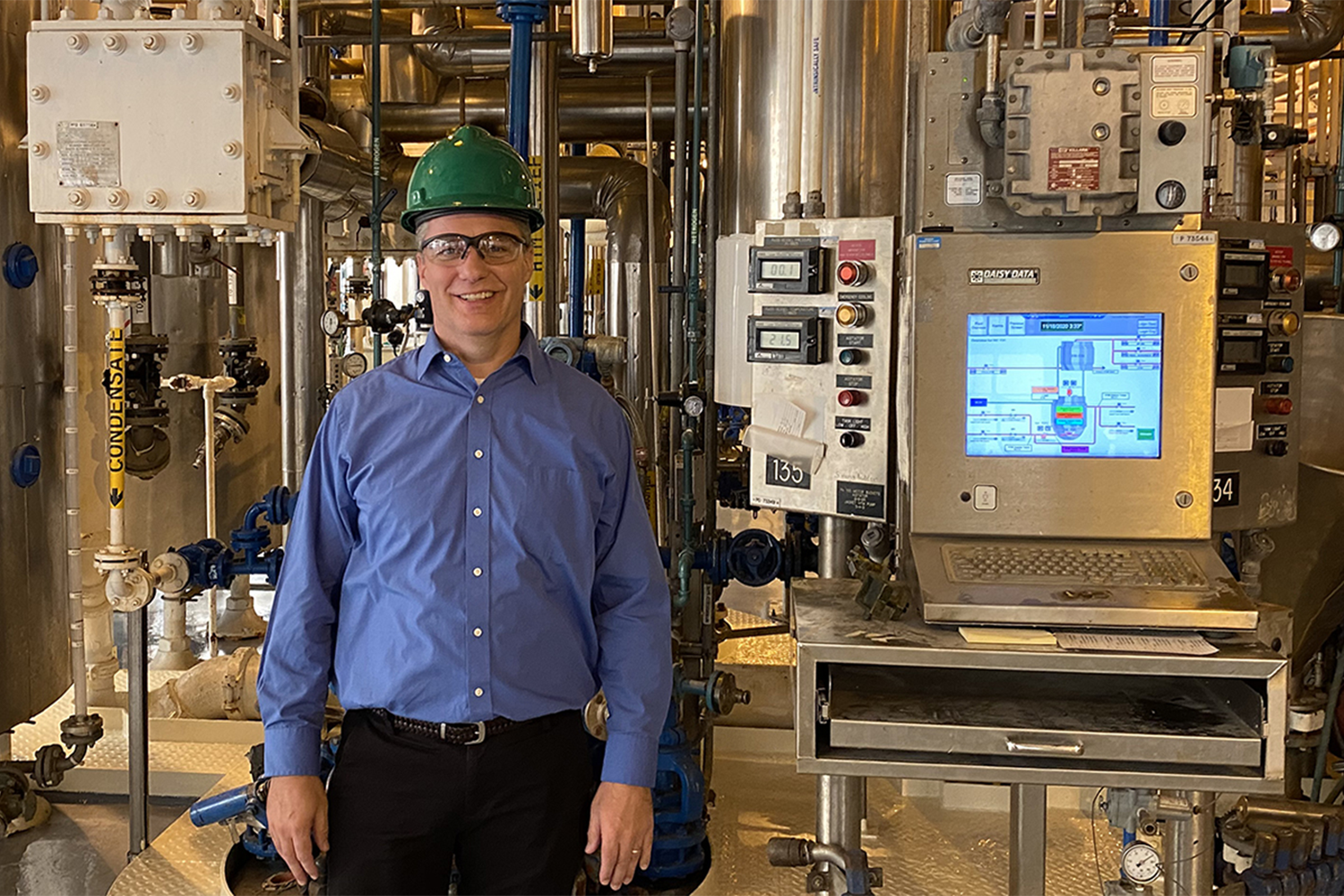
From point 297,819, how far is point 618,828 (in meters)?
0.43

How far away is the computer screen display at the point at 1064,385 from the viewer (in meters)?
2.13

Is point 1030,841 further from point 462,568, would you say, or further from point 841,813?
point 462,568

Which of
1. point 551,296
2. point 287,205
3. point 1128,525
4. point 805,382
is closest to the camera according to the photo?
point 1128,525

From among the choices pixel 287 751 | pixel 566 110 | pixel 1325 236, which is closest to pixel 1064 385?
pixel 287 751

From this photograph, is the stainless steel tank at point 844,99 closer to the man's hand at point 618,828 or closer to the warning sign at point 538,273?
the warning sign at point 538,273

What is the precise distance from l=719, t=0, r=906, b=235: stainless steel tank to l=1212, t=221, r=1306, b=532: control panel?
29.9 inches

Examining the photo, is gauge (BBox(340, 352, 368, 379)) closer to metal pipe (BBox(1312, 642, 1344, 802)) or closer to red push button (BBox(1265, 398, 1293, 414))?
red push button (BBox(1265, 398, 1293, 414))

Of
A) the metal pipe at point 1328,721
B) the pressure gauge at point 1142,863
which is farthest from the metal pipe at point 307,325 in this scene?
the metal pipe at point 1328,721

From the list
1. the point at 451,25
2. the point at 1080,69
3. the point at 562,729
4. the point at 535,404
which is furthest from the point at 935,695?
the point at 451,25

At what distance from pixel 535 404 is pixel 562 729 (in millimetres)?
456

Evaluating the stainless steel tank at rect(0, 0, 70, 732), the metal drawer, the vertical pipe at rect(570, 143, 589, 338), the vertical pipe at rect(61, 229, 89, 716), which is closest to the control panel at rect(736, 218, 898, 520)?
the metal drawer

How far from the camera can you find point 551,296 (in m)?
3.43

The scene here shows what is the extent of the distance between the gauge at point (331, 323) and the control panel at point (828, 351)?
2560 millimetres

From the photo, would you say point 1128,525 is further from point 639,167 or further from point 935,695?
point 639,167
